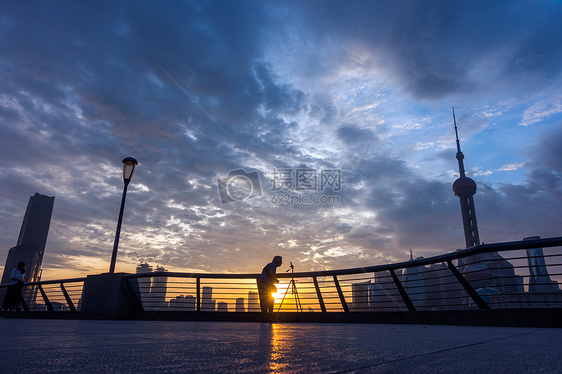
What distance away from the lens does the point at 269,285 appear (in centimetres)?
874

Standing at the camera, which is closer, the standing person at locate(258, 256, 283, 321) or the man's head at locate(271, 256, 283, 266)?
the standing person at locate(258, 256, 283, 321)

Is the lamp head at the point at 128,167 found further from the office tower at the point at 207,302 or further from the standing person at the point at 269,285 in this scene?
the standing person at the point at 269,285

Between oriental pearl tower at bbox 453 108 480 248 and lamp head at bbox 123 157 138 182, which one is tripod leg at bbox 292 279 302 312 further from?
oriental pearl tower at bbox 453 108 480 248

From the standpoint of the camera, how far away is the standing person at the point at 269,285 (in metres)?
8.49

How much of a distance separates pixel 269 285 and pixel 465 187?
16631cm

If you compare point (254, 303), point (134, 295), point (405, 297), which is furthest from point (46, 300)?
point (405, 297)

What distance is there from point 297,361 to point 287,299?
9.10m

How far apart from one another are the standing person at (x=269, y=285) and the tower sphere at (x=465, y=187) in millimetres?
165651

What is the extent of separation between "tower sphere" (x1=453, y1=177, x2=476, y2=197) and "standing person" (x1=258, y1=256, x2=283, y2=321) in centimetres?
16565

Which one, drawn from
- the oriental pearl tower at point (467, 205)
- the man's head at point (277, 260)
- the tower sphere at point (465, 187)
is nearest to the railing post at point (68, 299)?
the man's head at point (277, 260)

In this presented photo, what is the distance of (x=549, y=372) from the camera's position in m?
1.62

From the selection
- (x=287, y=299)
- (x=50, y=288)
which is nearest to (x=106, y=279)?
(x=50, y=288)

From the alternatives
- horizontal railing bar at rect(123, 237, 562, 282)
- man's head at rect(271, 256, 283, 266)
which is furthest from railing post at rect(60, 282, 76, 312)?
man's head at rect(271, 256, 283, 266)

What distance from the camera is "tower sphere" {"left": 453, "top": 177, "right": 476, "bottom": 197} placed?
151500 mm
